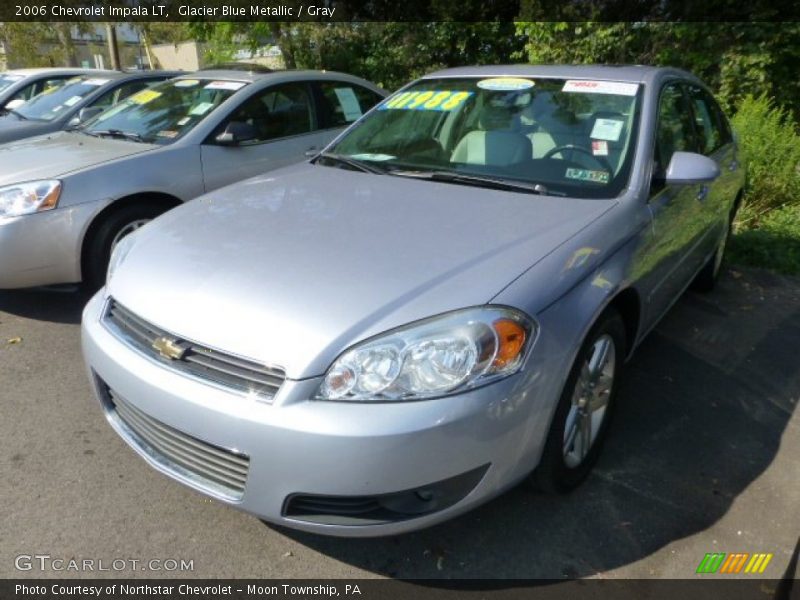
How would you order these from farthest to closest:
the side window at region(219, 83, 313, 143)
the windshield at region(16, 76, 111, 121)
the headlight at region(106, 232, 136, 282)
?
the windshield at region(16, 76, 111, 121) < the side window at region(219, 83, 313, 143) < the headlight at region(106, 232, 136, 282)

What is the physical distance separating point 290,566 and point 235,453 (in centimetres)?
58

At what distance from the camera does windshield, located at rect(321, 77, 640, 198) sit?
9.37 ft

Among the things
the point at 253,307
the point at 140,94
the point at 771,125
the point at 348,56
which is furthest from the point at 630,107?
the point at 348,56

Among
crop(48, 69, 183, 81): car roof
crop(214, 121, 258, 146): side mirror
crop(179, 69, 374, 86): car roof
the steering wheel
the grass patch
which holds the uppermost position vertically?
the steering wheel

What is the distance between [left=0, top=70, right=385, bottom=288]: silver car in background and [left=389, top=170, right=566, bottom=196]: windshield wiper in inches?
78.4

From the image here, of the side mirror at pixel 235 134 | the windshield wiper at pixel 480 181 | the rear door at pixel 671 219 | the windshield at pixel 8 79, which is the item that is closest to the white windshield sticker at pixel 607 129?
the rear door at pixel 671 219

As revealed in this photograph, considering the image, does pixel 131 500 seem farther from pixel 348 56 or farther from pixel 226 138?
pixel 348 56

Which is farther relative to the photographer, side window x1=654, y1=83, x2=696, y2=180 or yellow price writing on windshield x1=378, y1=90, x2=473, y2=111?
yellow price writing on windshield x1=378, y1=90, x2=473, y2=111

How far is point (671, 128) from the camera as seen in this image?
3.27m

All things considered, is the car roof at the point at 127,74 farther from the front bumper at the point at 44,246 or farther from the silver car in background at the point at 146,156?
the front bumper at the point at 44,246

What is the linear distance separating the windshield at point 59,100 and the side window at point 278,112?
12.2 feet

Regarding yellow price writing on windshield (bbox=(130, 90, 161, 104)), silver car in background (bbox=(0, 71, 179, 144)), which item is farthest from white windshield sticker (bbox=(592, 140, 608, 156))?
silver car in background (bbox=(0, 71, 179, 144))

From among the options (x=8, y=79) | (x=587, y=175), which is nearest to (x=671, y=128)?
(x=587, y=175)

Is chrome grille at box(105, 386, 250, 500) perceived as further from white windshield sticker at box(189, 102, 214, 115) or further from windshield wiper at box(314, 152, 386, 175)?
white windshield sticker at box(189, 102, 214, 115)
